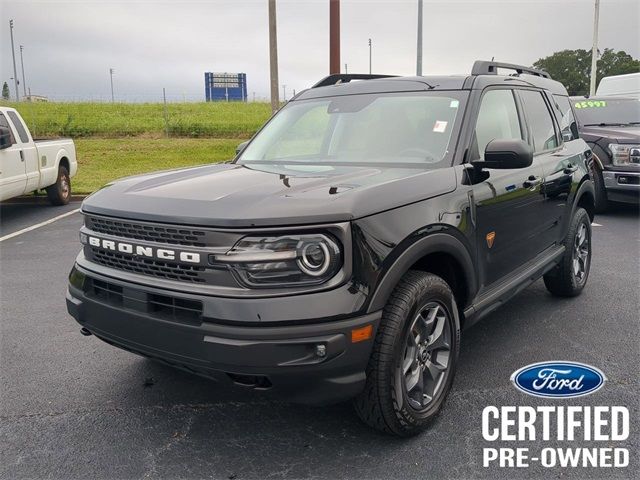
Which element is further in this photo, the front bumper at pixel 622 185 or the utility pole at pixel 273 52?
the utility pole at pixel 273 52

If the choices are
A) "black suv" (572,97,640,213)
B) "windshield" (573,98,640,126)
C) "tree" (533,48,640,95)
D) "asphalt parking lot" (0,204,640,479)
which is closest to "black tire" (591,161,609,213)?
"black suv" (572,97,640,213)

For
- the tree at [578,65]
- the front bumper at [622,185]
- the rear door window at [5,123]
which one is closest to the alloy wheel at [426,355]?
the front bumper at [622,185]

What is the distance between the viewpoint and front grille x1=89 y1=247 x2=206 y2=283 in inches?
103

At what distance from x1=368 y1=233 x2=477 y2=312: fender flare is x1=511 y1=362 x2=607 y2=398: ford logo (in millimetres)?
726

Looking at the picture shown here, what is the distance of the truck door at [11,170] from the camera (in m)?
9.19

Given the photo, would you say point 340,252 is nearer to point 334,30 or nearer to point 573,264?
point 573,264

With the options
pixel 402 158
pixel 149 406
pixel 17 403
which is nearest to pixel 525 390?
pixel 402 158

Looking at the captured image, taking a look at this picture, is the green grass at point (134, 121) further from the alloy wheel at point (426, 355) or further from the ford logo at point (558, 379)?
the alloy wheel at point (426, 355)

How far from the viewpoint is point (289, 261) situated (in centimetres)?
249

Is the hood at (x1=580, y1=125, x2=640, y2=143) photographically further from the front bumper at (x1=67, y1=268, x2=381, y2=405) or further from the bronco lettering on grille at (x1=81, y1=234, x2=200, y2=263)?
the bronco lettering on grille at (x1=81, y1=234, x2=200, y2=263)

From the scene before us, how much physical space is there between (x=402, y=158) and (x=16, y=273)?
4981mm

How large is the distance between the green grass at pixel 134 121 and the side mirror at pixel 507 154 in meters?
20.3

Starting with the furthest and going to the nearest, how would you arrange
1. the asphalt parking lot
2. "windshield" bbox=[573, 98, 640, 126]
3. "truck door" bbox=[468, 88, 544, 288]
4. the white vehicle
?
the white vehicle
"windshield" bbox=[573, 98, 640, 126]
"truck door" bbox=[468, 88, 544, 288]
the asphalt parking lot

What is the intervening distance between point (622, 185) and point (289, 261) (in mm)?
8338
